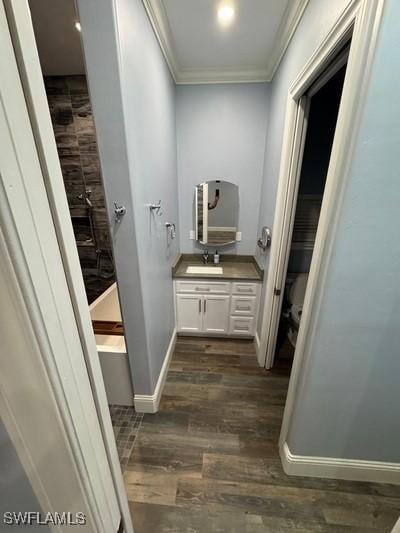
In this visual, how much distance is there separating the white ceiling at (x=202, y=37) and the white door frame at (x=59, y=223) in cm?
135

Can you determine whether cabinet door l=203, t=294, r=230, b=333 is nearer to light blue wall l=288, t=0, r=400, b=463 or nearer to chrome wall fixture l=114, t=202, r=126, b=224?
light blue wall l=288, t=0, r=400, b=463

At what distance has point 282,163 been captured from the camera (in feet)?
4.93

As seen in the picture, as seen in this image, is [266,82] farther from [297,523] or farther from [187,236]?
[297,523]

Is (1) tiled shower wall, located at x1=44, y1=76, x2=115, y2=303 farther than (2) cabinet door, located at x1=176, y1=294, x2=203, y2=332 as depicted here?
No

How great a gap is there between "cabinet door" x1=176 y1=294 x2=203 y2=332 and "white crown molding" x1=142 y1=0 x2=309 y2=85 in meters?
2.07

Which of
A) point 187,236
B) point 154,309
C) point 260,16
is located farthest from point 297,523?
point 260,16

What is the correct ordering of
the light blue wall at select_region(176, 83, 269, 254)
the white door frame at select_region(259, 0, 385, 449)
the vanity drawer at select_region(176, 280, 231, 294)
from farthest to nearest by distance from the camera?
the vanity drawer at select_region(176, 280, 231, 294) < the light blue wall at select_region(176, 83, 269, 254) < the white door frame at select_region(259, 0, 385, 449)

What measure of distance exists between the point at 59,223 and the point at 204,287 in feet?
5.95

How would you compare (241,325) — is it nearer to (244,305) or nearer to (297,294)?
(244,305)

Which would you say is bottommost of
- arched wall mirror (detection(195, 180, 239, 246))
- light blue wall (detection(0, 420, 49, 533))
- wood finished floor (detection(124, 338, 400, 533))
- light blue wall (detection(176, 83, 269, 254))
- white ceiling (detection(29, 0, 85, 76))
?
wood finished floor (detection(124, 338, 400, 533))

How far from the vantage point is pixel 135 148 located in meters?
1.13

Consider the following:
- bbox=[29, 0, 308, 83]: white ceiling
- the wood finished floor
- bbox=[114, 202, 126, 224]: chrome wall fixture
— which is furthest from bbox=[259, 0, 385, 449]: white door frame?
bbox=[114, 202, 126, 224]: chrome wall fixture

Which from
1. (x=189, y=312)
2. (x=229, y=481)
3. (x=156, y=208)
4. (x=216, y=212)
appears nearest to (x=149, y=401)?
(x=229, y=481)

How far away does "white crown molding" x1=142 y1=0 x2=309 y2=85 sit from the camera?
4.08 feet
